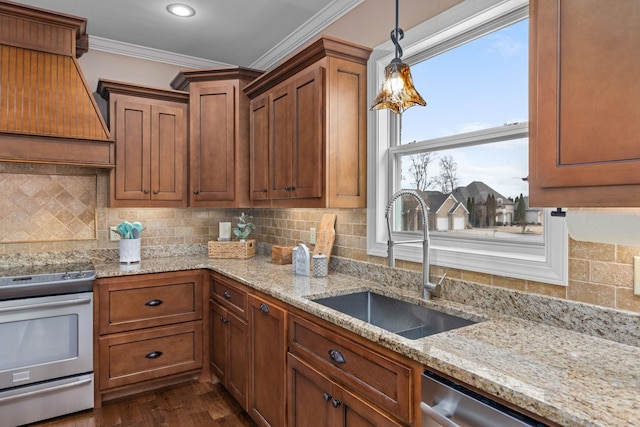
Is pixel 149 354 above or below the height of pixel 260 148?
below

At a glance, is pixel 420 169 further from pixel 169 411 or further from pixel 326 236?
pixel 169 411

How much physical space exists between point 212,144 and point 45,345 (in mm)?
1780

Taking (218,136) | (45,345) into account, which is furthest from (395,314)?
(45,345)


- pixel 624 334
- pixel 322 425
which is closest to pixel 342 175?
pixel 322 425

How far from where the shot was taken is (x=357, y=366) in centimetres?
147

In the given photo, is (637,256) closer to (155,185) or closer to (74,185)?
(155,185)

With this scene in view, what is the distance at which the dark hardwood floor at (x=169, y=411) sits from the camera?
2441 millimetres

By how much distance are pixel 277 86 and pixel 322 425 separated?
2.06m

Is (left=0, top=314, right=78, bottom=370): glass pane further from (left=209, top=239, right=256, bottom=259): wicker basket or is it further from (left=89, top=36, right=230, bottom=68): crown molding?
(left=89, top=36, right=230, bottom=68): crown molding

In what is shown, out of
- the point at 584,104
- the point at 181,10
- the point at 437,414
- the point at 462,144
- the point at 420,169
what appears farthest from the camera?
the point at 181,10

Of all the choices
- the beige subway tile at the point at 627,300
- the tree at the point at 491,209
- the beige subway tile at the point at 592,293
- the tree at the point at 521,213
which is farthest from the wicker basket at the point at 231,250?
the beige subway tile at the point at 627,300

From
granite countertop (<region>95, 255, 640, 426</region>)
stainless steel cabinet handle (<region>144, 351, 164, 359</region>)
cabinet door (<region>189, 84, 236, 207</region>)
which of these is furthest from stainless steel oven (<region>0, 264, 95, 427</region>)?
granite countertop (<region>95, 255, 640, 426</region>)

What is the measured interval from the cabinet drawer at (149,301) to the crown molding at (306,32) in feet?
6.34

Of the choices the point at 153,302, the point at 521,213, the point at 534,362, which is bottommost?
the point at 153,302
